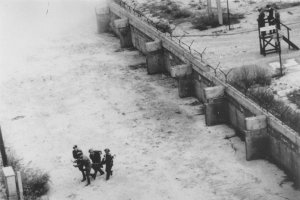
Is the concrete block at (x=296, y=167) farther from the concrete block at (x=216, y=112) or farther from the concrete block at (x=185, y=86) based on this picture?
the concrete block at (x=185, y=86)

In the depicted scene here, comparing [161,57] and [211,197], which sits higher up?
[161,57]

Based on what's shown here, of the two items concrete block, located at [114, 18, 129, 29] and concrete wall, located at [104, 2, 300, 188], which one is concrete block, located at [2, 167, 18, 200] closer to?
concrete wall, located at [104, 2, 300, 188]

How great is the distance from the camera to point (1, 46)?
4912 centimetres

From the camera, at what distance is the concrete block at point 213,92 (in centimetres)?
3356

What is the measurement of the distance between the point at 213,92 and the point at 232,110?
1148mm

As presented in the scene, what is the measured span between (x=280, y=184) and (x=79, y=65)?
60.7 ft

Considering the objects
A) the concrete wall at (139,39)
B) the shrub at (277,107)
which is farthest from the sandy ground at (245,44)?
the concrete wall at (139,39)

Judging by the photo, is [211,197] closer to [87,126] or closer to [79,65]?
[87,126]

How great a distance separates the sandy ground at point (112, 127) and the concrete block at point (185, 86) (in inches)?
12.4

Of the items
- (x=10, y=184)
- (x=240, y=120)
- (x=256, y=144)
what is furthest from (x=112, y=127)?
(x=256, y=144)

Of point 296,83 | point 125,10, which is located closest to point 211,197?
point 296,83

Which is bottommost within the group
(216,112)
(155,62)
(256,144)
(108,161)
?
(256,144)

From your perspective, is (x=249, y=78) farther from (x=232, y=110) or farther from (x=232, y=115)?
(x=232, y=115)

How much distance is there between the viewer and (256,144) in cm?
3092
